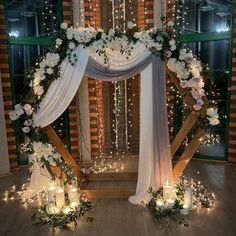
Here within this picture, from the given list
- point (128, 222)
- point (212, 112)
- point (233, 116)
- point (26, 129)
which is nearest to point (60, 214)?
point (128, 222)

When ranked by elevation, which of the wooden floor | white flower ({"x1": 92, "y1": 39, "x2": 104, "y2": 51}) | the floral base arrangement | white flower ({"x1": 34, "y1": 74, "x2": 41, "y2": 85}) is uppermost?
white flower ({"x1": 92, "y1": 39, "x2": 104, "y2": 51})

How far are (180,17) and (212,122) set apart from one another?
2659 millimetres

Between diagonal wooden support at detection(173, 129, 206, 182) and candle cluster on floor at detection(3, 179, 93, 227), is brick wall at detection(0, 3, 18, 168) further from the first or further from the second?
diagonal wooden support at detection(173, 129, 206, 182)

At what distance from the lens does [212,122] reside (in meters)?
3.97

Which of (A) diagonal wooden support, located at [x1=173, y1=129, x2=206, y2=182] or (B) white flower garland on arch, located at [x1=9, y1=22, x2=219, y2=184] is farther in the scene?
(A) diagonal wooden support, located at [x1=173, y1=129, x2=206, y2=182]

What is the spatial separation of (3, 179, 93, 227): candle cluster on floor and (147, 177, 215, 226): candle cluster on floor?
838 mm

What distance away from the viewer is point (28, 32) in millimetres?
5891

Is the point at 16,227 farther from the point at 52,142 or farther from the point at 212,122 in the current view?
the point at 212,122

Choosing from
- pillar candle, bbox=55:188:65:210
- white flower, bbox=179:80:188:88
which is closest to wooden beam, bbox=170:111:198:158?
white flower, bbox=179:80:188:88

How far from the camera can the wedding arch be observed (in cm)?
396

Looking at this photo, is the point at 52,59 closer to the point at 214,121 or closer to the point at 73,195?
the point at 73,195

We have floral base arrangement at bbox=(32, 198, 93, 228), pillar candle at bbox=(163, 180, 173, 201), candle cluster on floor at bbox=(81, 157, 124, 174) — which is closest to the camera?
floral base arrangement at bbox=(32, 198, 93, 228)

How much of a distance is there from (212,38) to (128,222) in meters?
3.62

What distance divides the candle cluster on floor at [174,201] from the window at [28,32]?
256 centimetres
